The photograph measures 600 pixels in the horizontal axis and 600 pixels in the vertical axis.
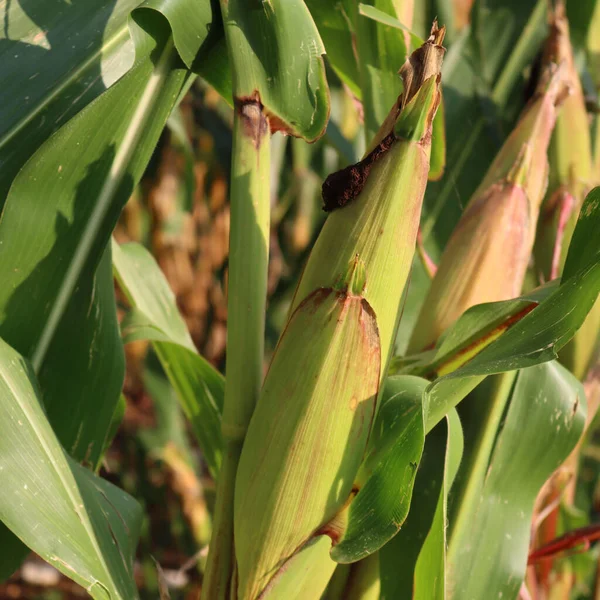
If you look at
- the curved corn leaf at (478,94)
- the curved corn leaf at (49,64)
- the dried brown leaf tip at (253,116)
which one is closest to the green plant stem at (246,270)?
the dried brown leaf tip at (253,116)

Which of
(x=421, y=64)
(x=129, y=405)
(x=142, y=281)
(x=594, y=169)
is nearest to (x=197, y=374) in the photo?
(x=142, y=281)

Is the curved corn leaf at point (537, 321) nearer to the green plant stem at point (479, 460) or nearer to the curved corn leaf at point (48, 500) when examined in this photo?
the green plant stem at point (479, 460)

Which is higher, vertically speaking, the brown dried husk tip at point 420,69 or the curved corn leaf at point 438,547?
the brown dried husk tip at point 420,69

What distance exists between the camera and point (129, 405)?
2.29 meters

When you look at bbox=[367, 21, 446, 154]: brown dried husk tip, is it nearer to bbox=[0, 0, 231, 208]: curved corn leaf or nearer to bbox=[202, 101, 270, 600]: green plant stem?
bbox=[202, 101, 270, 600]: green plant stem

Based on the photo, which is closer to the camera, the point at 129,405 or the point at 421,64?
the point at 421,64

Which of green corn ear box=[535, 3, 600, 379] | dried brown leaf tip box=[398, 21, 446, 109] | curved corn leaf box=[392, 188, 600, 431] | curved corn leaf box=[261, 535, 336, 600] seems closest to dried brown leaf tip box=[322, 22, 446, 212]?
dried brown leaf tip box=[398, 21, 446, 109]

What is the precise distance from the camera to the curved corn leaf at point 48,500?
0.55 meters

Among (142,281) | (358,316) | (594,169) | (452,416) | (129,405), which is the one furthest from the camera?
(129,405)

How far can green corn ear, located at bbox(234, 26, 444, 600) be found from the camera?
0.54 m

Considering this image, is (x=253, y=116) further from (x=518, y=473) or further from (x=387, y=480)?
(x=518, y=473)

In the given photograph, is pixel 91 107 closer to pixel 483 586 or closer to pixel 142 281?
pixel 142 281

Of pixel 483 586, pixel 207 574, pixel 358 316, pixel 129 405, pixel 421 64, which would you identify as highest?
pixel 421 64

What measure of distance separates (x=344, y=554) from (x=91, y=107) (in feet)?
1.39
